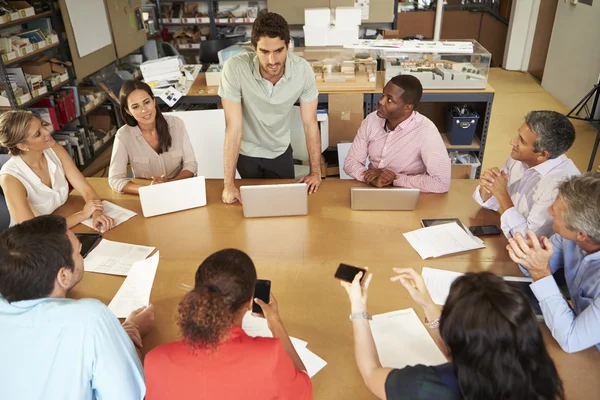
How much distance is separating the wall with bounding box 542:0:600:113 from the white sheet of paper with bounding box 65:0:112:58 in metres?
5.23

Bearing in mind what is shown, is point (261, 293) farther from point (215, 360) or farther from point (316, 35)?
point (316, 35)

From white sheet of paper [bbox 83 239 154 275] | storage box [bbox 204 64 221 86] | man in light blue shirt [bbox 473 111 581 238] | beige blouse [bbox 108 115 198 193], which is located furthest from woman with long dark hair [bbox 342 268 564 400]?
storage box [bbox 204 64 221 86]

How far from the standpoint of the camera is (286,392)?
3.51 feet

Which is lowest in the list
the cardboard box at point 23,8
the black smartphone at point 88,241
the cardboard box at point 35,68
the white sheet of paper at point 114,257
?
A: the white sheet of paper at point 114,257

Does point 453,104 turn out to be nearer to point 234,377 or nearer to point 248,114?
point 248,114

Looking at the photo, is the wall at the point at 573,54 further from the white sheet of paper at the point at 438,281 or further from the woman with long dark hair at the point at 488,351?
the woman with long dark hair at the point at 488,351

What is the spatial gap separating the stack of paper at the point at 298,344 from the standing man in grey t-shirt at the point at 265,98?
801mm

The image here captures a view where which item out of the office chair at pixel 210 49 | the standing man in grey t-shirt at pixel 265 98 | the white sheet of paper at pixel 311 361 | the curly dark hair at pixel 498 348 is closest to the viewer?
the curly dark hair at pixel 498 348

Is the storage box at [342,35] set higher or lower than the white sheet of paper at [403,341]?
higher

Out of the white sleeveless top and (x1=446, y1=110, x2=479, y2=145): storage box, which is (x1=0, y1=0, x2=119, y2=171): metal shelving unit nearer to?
the white sleeveless top

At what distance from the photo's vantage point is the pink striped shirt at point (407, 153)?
7.09 feet

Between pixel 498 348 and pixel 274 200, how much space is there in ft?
3.90

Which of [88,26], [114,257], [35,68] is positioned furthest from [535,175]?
[88,26]

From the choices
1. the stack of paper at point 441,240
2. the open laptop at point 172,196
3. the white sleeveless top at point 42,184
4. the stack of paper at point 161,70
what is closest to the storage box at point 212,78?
the stack of paper at point 161,70
